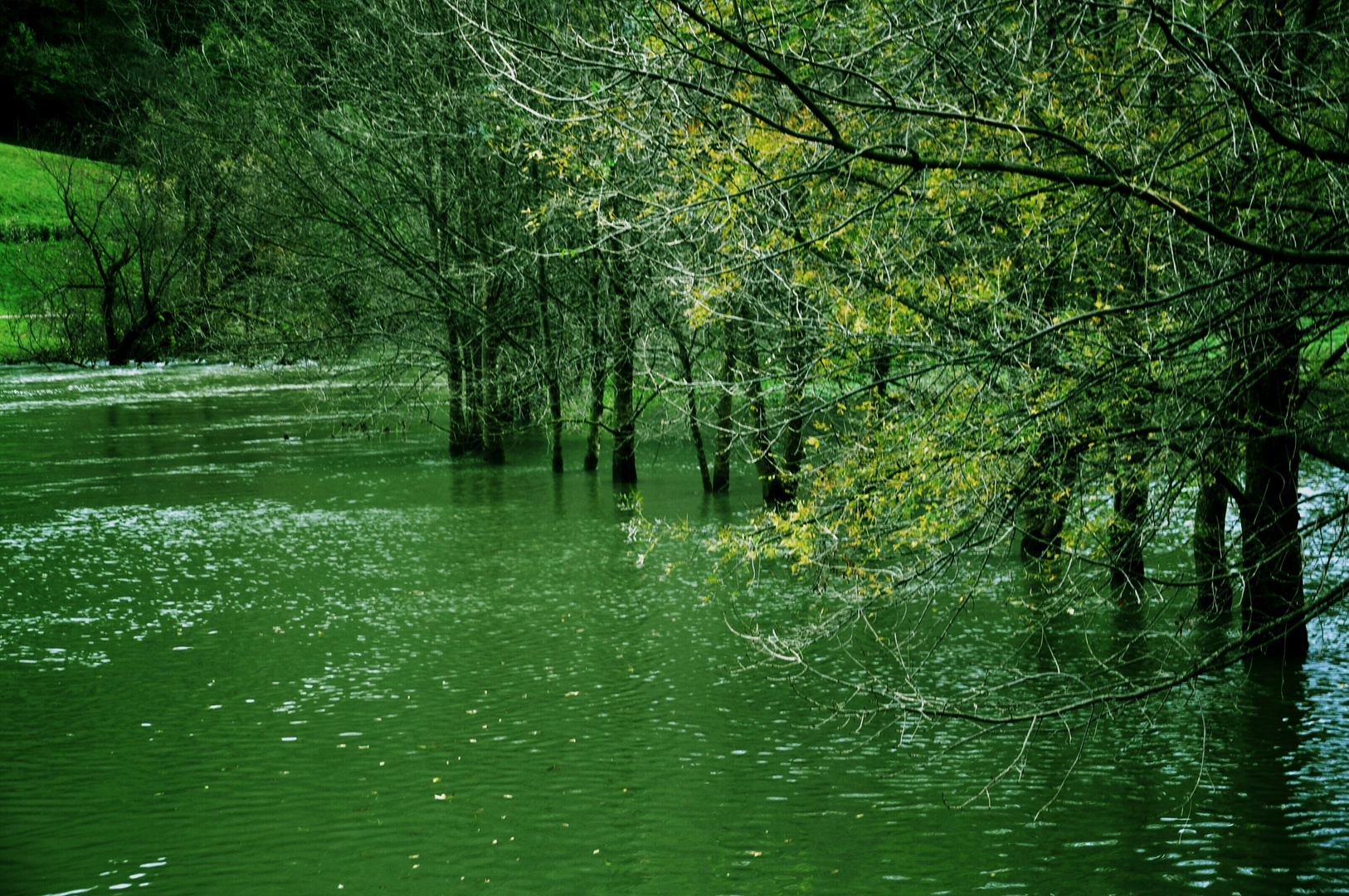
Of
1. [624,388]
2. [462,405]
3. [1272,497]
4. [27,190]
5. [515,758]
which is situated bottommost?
[515,758]

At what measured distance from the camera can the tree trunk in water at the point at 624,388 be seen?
77.4ft

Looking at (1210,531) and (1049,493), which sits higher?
(1049,493)

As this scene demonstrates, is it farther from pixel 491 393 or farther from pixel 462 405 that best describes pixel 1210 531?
pixel 462 405

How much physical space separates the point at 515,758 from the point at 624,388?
15.4 metres

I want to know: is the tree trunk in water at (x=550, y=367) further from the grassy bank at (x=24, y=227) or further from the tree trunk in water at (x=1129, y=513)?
the grassy bank at (x=24, y=227)

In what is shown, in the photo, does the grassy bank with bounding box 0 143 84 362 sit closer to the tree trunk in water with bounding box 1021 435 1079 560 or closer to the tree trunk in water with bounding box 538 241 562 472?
A: the tree trunk in water with bounding box 538 241 562 472

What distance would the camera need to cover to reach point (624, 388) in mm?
25234

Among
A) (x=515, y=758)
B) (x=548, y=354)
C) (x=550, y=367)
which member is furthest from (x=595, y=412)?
(x=515, y=758)

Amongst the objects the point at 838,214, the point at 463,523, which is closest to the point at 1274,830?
the point at 838,214

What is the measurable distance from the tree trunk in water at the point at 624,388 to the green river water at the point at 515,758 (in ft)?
18.2

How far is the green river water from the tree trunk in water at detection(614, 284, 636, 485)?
18.2 ft

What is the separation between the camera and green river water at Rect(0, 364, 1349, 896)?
8055mm

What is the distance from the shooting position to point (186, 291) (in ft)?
168

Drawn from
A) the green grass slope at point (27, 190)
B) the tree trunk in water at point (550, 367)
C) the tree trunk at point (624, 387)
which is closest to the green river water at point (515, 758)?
the tree trunk at point (624, 387)
